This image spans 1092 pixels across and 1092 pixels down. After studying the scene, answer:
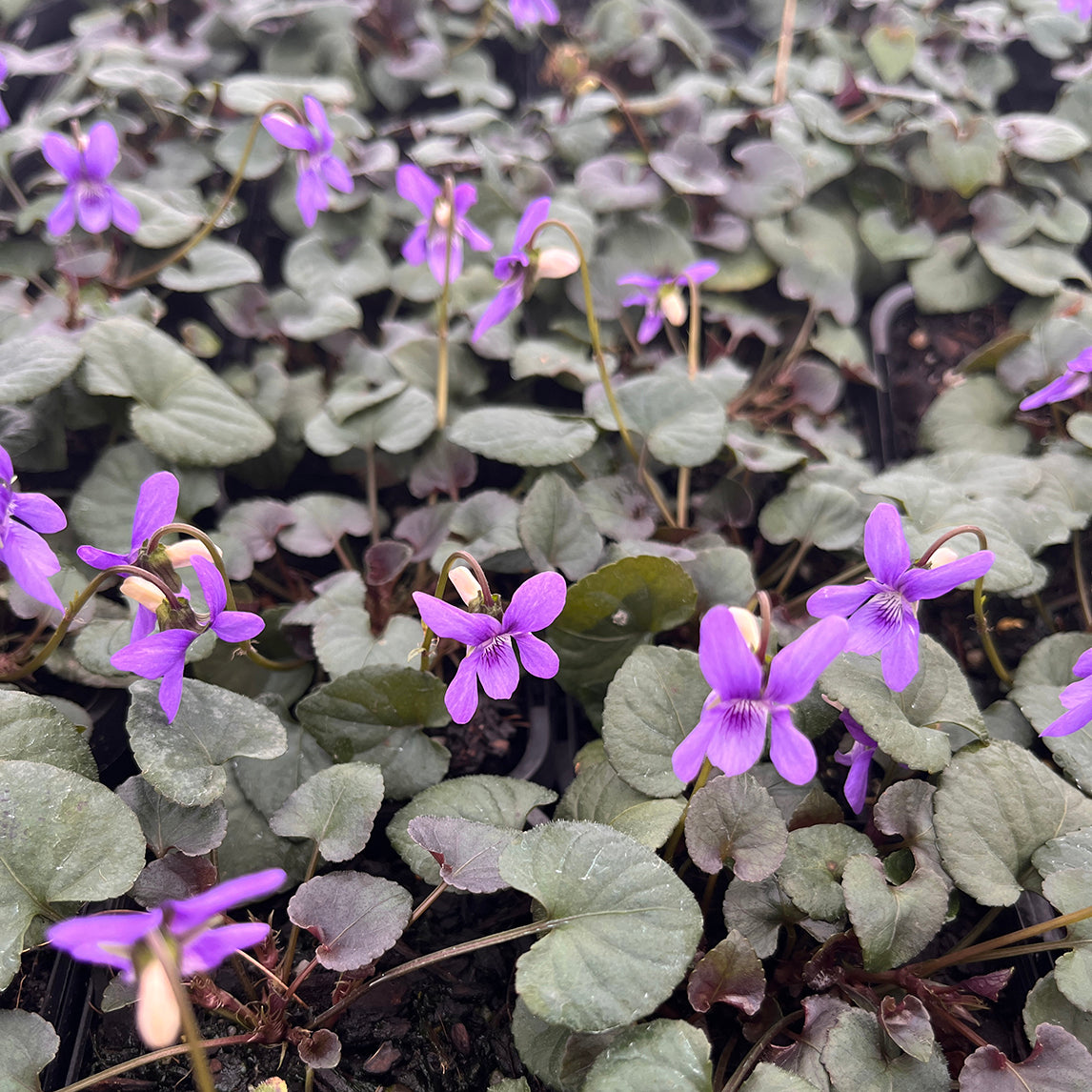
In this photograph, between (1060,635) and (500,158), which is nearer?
(1060,635)

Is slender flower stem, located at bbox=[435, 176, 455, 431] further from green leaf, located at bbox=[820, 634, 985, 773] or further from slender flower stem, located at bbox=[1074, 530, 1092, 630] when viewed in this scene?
slender flower stem, located at bbox=[1074, 530, 1092, 630]

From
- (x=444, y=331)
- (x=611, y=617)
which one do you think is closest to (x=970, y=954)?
(x=611, y=617)

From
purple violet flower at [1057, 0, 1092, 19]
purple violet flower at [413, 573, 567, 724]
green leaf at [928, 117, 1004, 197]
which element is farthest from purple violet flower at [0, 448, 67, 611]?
purple violet flower at [1057, 0, 1092, 19]

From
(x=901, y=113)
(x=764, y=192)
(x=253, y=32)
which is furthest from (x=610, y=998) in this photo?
(x=253, y=32)

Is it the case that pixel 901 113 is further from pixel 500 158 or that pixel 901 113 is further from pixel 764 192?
pixel 500 158

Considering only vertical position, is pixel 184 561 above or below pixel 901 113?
below

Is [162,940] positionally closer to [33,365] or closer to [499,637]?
[499,637]

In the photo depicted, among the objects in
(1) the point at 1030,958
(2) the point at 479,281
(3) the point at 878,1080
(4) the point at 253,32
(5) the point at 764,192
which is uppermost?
(4) the point at 253,32
